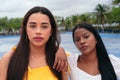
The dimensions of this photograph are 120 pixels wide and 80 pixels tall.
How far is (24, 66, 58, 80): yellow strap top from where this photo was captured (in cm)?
199

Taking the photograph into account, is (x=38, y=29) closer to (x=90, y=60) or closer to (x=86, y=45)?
(x=86, y=45)

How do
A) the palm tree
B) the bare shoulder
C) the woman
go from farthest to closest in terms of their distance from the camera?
the palm tree < the woman < the bare shoulder

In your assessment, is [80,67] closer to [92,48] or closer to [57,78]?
[92,48]

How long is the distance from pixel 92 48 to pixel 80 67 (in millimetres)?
196

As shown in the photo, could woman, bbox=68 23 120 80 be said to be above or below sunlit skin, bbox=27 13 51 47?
below

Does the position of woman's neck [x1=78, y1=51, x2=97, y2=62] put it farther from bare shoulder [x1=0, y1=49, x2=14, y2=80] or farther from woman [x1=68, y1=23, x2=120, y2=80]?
bare shoulder [x1=0, y1=49, x2=14, y2=80]

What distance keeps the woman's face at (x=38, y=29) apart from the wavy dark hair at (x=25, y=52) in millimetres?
37

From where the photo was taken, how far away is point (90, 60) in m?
2.49

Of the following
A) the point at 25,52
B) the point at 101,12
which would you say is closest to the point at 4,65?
the point at 25,52

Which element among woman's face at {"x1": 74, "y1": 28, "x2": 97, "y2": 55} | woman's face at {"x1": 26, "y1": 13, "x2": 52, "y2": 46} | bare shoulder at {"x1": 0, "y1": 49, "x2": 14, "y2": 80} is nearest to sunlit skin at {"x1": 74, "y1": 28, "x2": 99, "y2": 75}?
woman's face at {"x1": 74, "y1": 28, "x2": 97, "y2": 55}

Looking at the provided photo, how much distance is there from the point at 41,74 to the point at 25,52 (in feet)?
0.71

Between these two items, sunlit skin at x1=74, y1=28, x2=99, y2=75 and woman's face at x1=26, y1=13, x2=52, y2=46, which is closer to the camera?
woman's face at x1=26, y1=13, x2=52, y2=46

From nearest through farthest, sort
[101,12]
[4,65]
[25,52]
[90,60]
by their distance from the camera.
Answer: [4,65] → [25,52] → [90,60] → [101,12]

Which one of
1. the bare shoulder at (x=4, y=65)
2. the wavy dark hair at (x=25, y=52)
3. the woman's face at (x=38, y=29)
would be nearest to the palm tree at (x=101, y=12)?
the wavy dark hair at (x=25, y=52)
